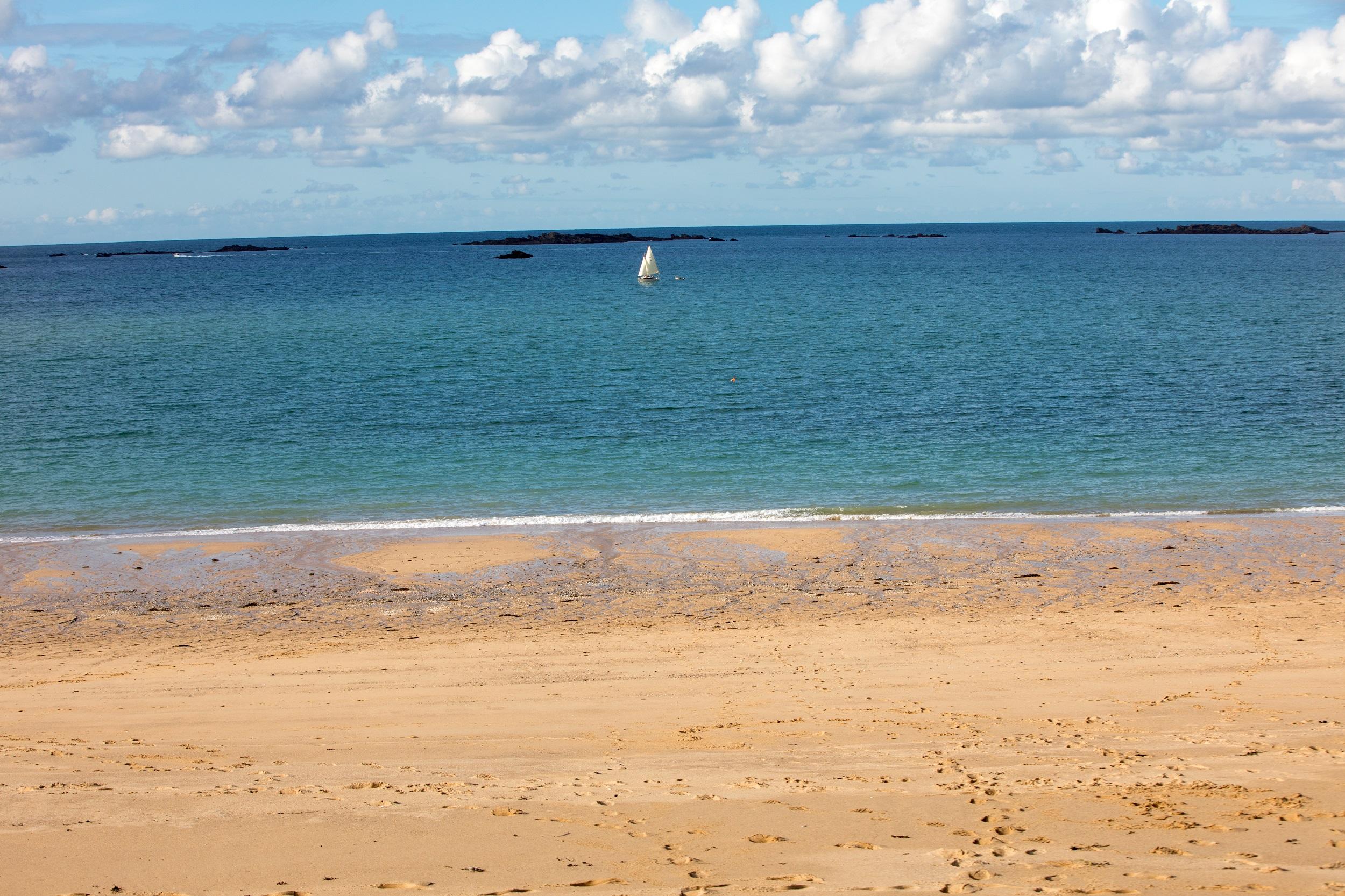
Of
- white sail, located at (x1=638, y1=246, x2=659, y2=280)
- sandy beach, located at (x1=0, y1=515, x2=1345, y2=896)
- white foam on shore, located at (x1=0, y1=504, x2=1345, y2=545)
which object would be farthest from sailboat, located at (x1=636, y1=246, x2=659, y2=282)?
sandy beach, located at (x1=0, y1=515, x2=1345, y2=896)

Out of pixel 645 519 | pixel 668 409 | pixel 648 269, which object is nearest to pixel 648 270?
pixel 648 269

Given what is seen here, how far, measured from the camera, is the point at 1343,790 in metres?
8.12

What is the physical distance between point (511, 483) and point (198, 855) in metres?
17.1

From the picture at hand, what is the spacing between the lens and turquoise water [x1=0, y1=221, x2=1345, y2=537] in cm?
2298

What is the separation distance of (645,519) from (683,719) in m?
10.9

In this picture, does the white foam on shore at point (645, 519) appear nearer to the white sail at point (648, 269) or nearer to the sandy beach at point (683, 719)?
the sandy beach at point (683, 719)

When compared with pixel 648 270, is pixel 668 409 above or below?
below

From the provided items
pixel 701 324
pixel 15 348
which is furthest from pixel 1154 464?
pixel 15 348

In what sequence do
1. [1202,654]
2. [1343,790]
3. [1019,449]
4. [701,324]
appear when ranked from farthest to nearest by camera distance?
1. [701,324]
2. [1019,449]
3. [1202,654]
4. [1343,790]

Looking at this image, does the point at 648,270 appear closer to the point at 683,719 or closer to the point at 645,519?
the point at 645,519

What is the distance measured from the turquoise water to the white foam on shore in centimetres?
29

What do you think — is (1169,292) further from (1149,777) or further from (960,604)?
(1149,777)

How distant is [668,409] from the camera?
3369cm

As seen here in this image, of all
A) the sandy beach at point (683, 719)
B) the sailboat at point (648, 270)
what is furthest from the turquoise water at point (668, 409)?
the sailboat at point (648, 270)
